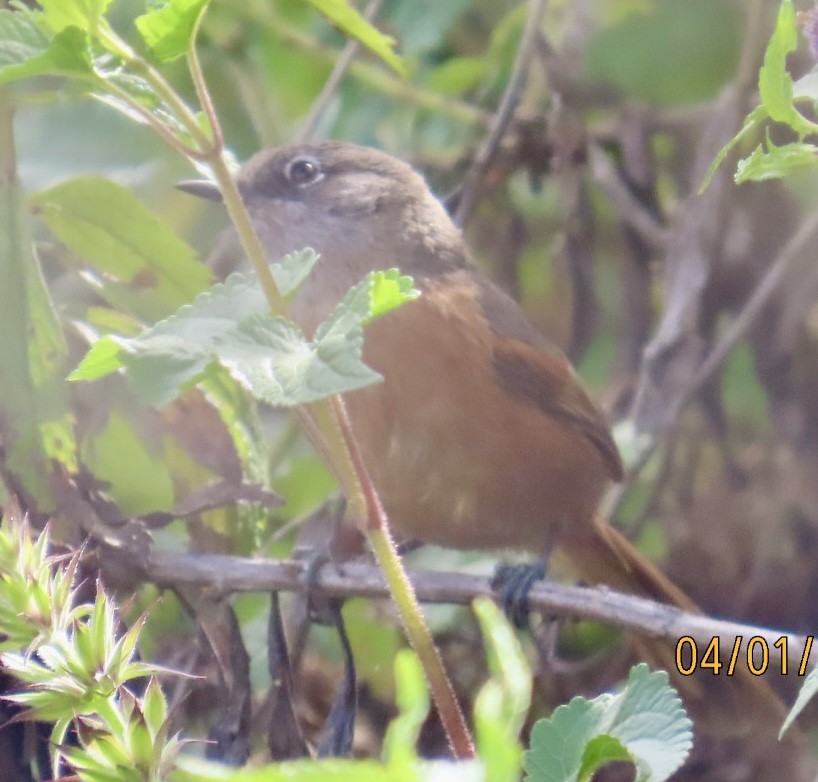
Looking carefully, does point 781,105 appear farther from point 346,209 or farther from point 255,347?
point 346,209

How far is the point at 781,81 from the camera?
1.32m

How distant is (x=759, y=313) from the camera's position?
3.70 m

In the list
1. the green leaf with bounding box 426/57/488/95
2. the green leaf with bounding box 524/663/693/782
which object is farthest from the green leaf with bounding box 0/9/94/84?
the green leaf with bounding box 426/57/488/95

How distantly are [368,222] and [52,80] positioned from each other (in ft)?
3.14

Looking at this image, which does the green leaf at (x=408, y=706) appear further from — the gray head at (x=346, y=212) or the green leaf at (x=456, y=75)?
the green leaf at (x=456, y=75)

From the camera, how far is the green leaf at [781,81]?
1.28 metres

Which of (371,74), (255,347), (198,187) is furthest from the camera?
(371,74)

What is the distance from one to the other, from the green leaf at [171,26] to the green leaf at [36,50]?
2.8 inches

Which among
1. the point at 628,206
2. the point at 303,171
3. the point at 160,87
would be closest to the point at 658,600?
the point at 628,206

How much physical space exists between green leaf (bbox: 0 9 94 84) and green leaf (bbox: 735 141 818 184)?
72cm

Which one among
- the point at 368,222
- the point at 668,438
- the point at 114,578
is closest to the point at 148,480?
the point at 114,578

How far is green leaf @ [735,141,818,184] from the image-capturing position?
4.47ft

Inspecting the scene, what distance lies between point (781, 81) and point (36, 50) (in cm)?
81

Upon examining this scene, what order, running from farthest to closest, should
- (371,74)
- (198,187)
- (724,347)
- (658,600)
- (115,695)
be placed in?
(371,74)
(658,600)
(724,347)
(198,187)
(115,695)
